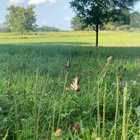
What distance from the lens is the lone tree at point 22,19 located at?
388cm

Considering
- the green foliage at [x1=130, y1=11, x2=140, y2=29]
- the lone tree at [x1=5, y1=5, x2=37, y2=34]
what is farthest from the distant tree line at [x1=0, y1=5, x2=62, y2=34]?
the green foliage at [x1=130, y1=11, x2=140, y2=29]

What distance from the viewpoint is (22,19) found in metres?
3.90

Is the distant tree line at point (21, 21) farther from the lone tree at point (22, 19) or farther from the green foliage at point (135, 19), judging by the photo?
the green foliage at point (135, 19)

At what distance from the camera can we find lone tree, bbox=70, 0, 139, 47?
8.03 meters

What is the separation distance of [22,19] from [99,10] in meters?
4.56

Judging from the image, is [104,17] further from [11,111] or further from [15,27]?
[11,111]

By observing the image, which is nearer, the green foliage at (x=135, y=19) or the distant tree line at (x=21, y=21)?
the distant tree line at (x=21, y=21)

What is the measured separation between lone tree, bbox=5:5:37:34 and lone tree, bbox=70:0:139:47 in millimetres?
4033

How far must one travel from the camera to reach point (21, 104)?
3.81 ft

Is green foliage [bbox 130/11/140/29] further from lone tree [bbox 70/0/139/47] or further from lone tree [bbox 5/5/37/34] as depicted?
lone tree [bbox 5/5/37/34]

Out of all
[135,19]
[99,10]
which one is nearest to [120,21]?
[135,19]

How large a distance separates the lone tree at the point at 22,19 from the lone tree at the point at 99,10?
4.03m

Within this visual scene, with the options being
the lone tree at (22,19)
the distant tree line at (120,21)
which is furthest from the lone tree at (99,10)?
the lone tree at (22,19)

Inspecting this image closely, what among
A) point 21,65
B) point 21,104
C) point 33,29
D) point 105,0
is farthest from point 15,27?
point 105,0
